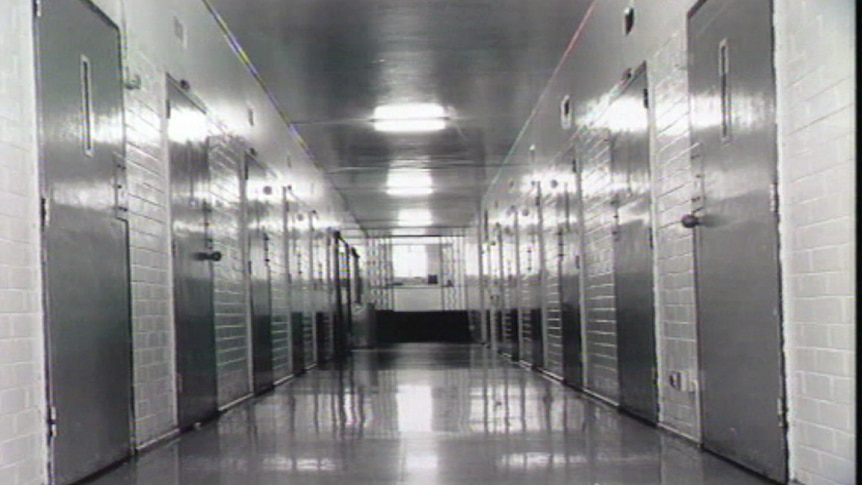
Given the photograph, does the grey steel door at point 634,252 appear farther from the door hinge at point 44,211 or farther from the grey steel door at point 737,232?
the door hinge at point 44,211

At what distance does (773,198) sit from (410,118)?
28.2ft

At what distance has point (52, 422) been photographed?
4.32 meters

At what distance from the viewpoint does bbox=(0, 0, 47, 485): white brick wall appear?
391 cm

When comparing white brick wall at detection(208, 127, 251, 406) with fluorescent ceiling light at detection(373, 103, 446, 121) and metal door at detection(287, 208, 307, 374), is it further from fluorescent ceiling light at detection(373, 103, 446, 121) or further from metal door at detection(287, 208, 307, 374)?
metal door at detection(287, 208, 307, 374)

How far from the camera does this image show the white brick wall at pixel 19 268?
3.91m

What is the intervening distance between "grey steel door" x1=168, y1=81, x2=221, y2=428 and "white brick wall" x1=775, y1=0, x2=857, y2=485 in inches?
158

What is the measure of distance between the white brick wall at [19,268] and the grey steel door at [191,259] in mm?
2378

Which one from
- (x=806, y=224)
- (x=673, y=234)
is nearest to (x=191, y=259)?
(x=673, y=234)

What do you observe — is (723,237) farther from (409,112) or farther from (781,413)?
(409,112)

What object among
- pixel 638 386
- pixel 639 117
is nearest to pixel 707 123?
pixel 639 117

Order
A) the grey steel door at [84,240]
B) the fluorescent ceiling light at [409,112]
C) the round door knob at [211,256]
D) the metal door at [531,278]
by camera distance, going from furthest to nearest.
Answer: the metal door at [531,278] → the fluorescent ceiling light at [409,112] → the round door knob at [211,256] → the grey steel door at [84,240]

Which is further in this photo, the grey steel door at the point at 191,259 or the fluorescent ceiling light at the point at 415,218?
the fluorescent ceiling light at the point at 415,218

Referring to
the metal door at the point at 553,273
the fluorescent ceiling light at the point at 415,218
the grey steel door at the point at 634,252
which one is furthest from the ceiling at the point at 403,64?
the fluorescent ceiling light at the point at 415,218

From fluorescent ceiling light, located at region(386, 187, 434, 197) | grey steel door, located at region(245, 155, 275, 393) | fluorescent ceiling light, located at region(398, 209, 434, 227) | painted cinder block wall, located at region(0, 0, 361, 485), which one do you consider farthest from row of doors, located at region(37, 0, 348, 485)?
fluorescent ceiling light, located at region(398, 209, 434, 227)
